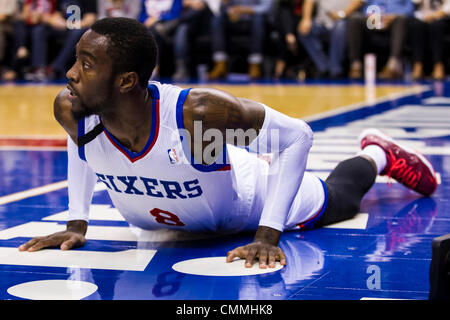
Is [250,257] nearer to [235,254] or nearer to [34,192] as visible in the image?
[235,254]

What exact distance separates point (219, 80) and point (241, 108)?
11.2 m

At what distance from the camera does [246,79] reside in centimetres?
1452

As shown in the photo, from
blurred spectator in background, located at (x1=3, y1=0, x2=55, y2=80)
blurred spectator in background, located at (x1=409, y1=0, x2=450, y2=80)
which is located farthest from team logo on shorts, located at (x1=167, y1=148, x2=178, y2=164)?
blurred spectator in background, located at (x1=3, y1=0, x2=55, y2=80)

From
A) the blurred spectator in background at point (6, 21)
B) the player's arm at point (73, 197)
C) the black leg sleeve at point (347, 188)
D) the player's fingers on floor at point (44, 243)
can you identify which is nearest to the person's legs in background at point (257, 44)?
the blurred spectator in background at point (6, 21)

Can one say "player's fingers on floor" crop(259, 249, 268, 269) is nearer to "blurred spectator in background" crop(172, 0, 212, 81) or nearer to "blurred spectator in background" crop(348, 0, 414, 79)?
"blurred spectator in background" crop(348, 0, 414, 79)

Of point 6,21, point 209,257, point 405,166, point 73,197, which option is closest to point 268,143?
point 209,257

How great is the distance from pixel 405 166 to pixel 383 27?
9662 mm

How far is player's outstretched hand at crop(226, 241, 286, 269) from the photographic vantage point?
2783mm

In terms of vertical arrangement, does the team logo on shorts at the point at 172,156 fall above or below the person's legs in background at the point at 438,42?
above

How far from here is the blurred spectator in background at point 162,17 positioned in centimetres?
A: 1352

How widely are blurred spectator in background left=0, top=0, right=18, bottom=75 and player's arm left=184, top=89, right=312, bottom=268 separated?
12.7 meters

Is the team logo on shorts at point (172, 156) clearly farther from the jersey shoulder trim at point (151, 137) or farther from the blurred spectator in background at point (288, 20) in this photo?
the blurred spectator in background at point (288, 20)
